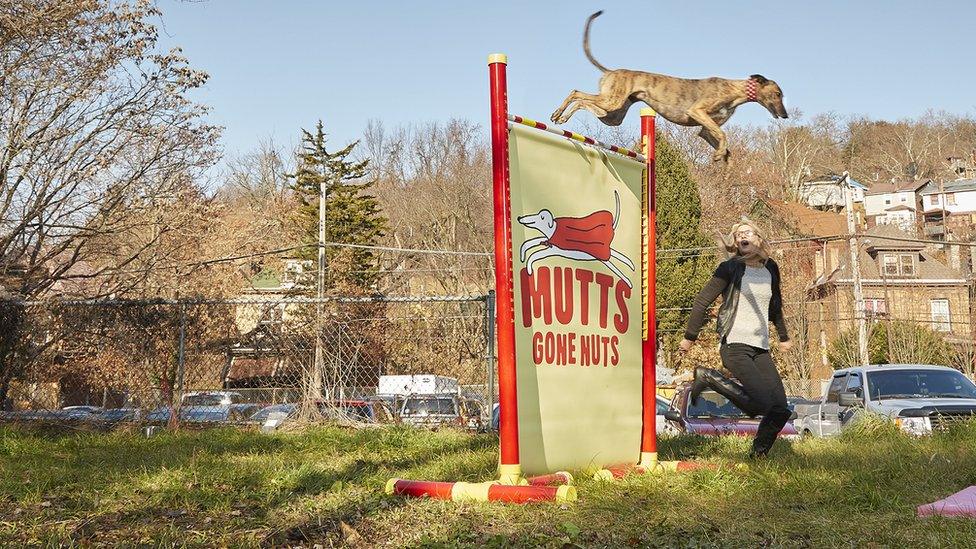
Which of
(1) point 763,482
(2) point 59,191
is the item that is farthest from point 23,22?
(1) point 763,482

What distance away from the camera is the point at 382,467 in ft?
20.6

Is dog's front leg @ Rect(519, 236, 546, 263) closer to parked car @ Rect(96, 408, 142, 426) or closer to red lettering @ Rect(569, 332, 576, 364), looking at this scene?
red lettering @ Rect(569, 332, 576, 364)

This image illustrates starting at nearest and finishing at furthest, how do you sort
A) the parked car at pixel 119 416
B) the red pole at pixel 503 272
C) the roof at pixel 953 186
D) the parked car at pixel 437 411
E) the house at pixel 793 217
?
the red pole at pixel 503 272
the parked car at pixel 119 416
the parked car at pixel 437 411
the house at pixel 793 217
the roof at pixel 953 186

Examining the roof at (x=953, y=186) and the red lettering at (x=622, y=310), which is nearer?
the red lettering at (x=622, y=310)

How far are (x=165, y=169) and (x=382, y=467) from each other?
353 inches

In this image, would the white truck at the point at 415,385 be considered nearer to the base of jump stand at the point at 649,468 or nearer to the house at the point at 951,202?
the base of jump stand at the point at 649,468

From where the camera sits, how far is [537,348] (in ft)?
17.3

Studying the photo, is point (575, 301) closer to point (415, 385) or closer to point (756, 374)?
point (756, 374)

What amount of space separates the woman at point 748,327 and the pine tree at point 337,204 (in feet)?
91.4

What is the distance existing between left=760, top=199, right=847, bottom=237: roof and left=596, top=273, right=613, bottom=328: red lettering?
125ft

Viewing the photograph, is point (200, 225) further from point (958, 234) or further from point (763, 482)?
point (958, 234)

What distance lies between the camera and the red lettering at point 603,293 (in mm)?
5910

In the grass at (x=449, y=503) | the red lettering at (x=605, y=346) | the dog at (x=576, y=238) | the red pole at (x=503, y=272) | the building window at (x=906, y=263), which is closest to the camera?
the grass at (x=449, y=503)

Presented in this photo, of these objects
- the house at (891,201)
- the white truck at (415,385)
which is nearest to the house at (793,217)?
the house at (891,201)
